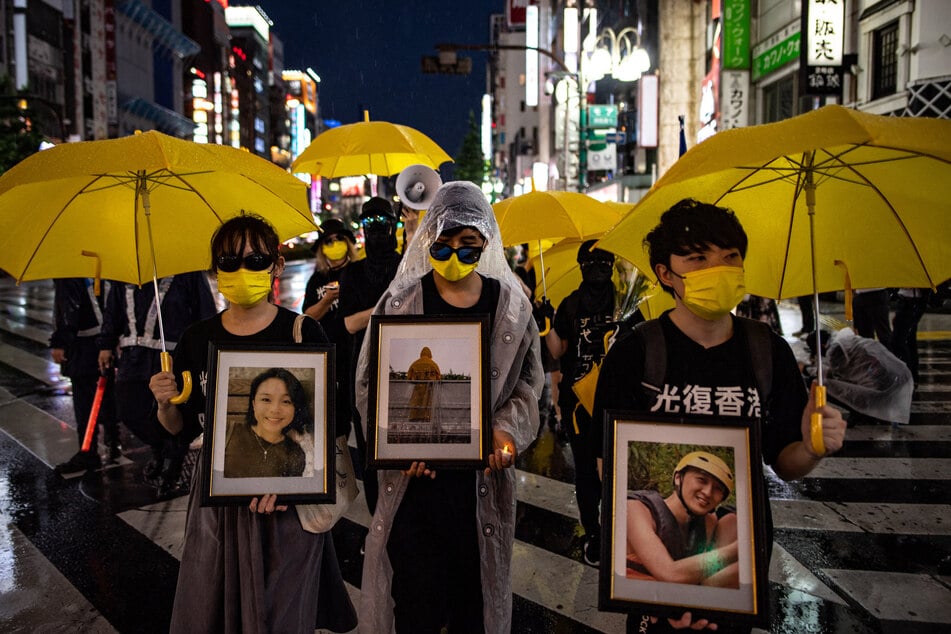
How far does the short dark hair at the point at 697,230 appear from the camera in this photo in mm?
2248

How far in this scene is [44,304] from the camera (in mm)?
20359

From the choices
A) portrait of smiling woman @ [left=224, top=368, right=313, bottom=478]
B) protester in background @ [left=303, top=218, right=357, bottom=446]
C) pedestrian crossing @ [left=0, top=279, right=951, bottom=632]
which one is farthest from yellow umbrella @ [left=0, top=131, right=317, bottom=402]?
pedestrian crossing @ [left=0, top=279, right=951, bottom=632]

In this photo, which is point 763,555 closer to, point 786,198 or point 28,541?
point 786,198

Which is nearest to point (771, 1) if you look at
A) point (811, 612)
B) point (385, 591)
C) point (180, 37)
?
point (811, 612)

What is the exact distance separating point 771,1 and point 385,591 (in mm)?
21991

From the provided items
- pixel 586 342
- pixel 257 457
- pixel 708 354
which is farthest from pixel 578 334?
pixel 257 457

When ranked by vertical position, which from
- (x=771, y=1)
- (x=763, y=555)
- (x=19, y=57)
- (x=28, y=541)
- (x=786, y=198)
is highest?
(x=19, y=57)

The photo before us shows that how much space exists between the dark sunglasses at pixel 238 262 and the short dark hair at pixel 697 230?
1470 millimetres

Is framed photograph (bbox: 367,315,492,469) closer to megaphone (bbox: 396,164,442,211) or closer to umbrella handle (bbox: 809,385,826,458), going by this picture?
umbrella handle (bbox: 809,385,826,458)

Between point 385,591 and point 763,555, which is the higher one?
point 763,555

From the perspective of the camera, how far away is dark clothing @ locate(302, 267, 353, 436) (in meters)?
2.94

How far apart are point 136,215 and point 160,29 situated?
250 ft

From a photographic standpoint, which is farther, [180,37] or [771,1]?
[180,37]

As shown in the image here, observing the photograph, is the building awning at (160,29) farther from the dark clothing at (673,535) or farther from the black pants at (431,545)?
the dark clothing at (673,535)
